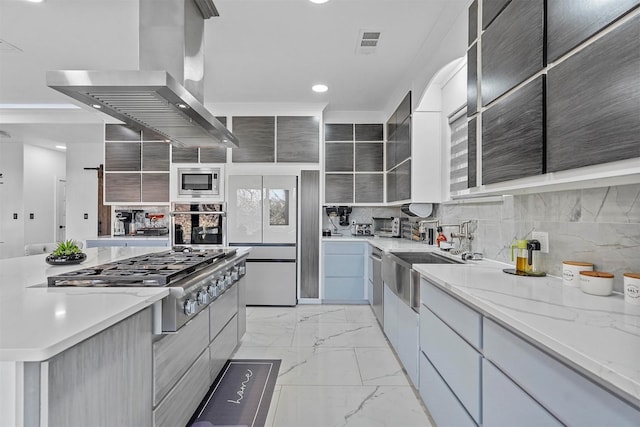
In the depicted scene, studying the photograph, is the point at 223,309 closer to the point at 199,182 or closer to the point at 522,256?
the point at 522,256

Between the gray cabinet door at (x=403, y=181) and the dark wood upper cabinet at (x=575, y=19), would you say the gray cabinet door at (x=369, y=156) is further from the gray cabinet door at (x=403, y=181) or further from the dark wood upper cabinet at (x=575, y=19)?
the dark wood upper cabinet at (x=575, y=19)

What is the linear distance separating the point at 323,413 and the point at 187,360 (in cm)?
92

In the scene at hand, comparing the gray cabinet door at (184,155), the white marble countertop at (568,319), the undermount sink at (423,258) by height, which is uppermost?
the gray cabinet door at (184,155)

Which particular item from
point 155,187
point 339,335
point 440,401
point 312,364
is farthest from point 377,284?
point 155,187

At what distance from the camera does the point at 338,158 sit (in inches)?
193

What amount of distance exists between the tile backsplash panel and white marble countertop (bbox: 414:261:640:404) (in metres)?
0.15

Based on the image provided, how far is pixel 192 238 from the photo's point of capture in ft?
14.8

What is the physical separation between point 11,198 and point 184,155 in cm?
444

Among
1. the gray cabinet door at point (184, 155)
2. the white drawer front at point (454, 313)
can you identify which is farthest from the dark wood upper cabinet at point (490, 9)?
the gray cabinet door at point (184, 155)

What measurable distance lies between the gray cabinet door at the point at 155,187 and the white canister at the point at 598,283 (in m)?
4.61

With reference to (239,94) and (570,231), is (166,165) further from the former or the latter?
(570,231)

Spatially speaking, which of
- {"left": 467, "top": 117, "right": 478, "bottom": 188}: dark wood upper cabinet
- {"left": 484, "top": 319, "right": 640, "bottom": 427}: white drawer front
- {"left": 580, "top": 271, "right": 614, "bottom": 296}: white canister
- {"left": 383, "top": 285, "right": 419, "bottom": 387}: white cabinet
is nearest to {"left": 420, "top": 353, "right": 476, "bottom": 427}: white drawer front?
{"left": 383, "top": 285, "right": 419, "bottom": 387}: white cabinet

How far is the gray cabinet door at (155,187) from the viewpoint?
4.69 metres

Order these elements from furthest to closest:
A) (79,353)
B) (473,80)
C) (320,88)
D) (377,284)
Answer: (320,88), (377,284), (473,80), (79,353)
